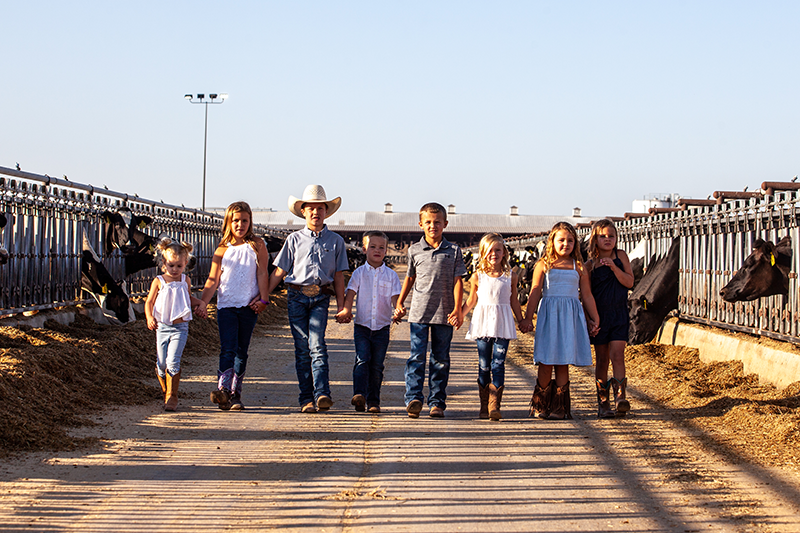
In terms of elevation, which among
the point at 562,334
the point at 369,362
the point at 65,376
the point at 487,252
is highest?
the point at 487,252

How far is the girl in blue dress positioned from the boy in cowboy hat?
1.75 meters

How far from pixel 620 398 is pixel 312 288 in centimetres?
286

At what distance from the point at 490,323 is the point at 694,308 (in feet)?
19.0

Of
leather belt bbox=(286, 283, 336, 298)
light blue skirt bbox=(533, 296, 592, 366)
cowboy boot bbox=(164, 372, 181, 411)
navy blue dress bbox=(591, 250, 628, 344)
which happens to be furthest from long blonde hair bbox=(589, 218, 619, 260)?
cowboy boot bbox=(164, 372, 181, 411)

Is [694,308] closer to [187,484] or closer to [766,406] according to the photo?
[766,406]

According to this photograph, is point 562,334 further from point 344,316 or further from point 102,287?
point 102,287

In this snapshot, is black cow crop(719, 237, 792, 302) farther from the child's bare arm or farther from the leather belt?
the child's bare arm

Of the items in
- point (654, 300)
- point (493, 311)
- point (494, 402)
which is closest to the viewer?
point (494, 402)

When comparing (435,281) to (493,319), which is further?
(435,281)

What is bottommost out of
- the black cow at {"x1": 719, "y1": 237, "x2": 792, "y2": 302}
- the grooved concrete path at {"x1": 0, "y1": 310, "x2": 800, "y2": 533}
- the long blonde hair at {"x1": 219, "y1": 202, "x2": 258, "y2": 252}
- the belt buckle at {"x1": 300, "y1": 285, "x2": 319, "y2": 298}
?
the grooved concrete path at {"x1": 0, "y1": 310, "x2": 800, "y2": 533}

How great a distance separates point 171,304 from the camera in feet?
24.5

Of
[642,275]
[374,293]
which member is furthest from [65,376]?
[642,275]

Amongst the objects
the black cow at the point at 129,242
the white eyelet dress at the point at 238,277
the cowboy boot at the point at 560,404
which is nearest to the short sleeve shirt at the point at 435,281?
the cowboy boot at the point at 560,404

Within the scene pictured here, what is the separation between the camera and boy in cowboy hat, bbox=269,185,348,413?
7.48m
